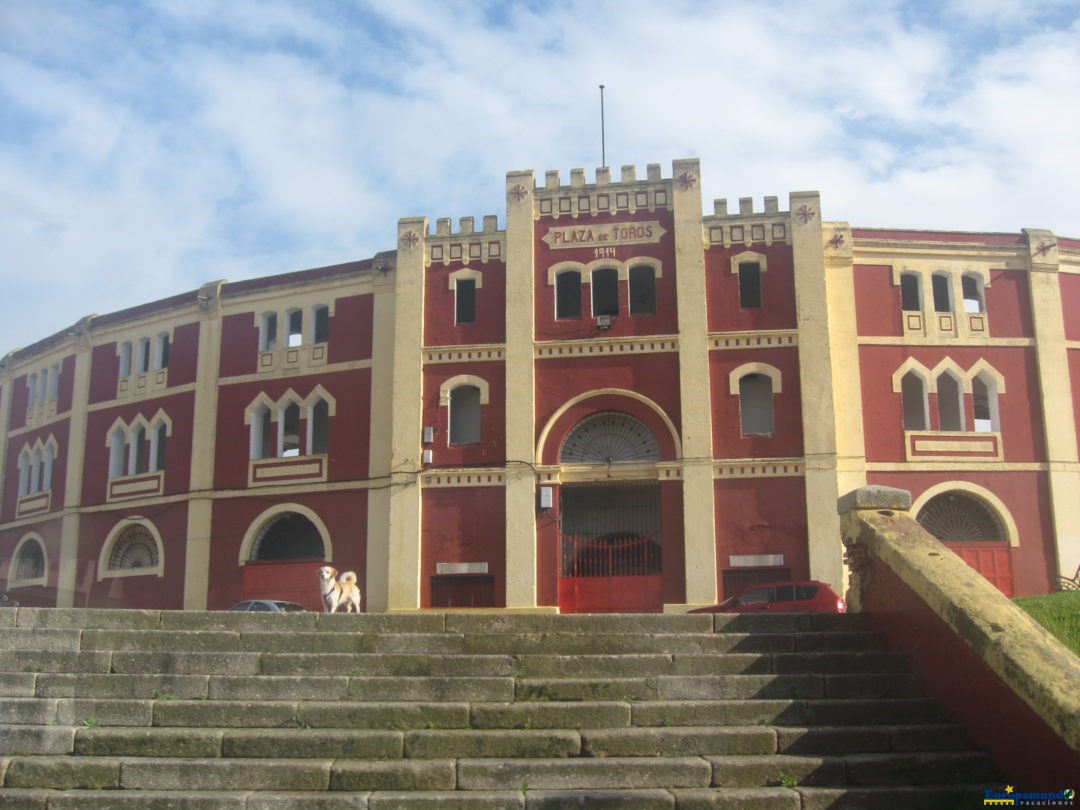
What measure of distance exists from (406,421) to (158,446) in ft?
29.5

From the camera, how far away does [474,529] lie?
27438 mm

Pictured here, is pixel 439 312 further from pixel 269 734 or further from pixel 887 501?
pixel 269 734

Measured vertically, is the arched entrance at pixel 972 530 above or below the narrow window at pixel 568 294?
below

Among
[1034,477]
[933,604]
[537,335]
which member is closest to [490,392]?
[537,335]

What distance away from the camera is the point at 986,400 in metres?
29.2

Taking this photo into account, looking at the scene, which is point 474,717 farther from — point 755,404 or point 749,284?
point 749,284

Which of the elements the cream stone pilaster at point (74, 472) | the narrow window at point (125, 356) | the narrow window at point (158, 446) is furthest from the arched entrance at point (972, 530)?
the cream stone pilaster at point (74, 472)

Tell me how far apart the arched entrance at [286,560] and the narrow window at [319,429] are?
5.91 feet

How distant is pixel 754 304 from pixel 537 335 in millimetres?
5486

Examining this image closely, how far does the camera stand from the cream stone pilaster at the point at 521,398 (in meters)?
26.8

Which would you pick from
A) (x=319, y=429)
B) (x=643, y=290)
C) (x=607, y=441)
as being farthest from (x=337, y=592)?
(x=643, y=290)

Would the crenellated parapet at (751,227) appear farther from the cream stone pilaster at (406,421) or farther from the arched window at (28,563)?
the arched window at (28,563)

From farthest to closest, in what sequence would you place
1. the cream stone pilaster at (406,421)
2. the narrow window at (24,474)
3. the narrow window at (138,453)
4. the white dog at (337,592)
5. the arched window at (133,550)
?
the narrow window at (24,474)
the narrow window at (138,453)
the arched window at (133,550)
the cream stone pilaster at (406,421)
the white dog at (337,592)

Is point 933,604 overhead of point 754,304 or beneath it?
beneath
